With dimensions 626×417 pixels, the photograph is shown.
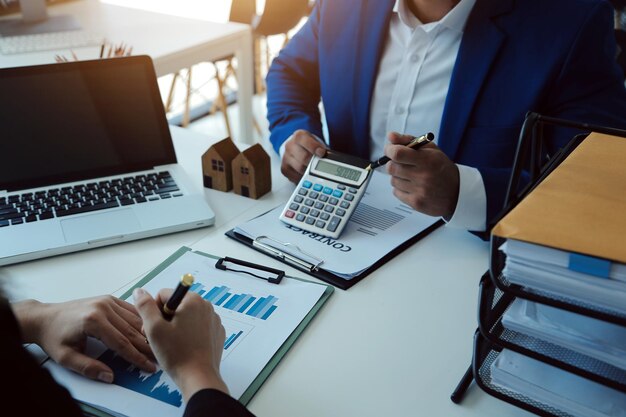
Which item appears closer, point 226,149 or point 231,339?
point 231,339

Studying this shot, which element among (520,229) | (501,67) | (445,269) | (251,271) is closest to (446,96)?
(501,67)

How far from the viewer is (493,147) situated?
1279 mm

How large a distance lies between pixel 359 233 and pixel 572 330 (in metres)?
0.49

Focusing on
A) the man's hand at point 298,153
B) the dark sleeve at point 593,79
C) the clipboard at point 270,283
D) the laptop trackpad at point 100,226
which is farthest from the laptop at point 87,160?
the dark sleeve at point 593,79

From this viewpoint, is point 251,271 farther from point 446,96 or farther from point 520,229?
point 446,96

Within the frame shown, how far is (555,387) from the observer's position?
2.10 feet

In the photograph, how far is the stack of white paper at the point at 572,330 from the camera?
1.91 feet

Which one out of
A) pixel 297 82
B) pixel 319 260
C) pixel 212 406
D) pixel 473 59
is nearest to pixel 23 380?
pixel 212 406

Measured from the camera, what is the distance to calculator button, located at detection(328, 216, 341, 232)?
1024mm

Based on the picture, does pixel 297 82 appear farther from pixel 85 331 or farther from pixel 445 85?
pixel 85 331

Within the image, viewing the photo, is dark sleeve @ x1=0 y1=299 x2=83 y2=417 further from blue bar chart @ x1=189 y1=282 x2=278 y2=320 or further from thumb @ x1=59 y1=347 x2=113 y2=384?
blue bar chart @ x1=189 y1=282 x2=278 y2=320

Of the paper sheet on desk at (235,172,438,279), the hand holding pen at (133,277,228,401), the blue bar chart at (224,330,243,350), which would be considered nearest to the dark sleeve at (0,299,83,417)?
the hand holding pen at (133,277,228,401)

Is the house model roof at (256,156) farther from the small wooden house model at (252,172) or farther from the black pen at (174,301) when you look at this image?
the black pen at (174,301)

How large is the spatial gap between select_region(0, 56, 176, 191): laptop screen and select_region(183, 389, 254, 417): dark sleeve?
0.66 metres
